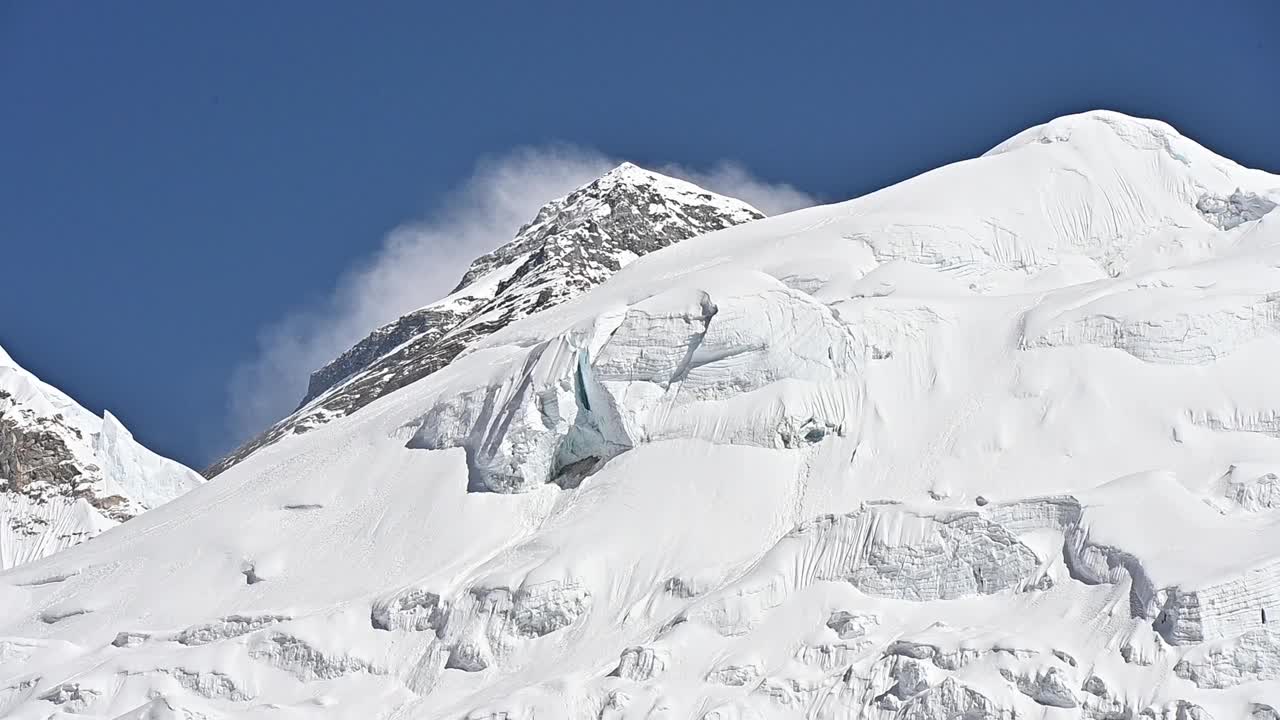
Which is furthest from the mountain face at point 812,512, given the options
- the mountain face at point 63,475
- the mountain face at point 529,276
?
the mountain face at point 63,475

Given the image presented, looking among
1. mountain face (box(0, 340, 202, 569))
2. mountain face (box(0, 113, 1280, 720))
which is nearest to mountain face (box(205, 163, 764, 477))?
mountain face (box(0, 340, 202, 569))

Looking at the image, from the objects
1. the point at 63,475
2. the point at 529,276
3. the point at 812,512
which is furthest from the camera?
the point at 63,475

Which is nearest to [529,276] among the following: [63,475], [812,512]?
[63,475]

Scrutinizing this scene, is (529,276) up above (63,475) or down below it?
above

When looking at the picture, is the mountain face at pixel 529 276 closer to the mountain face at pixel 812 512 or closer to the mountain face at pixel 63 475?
the mountain face at pixel 63 475

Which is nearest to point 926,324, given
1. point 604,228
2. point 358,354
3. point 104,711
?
point 104,711

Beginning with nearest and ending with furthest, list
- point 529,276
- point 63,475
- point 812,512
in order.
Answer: point 812,512 → point 529,276 → point 63,475

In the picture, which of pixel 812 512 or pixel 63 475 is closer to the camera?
pixel 812 512

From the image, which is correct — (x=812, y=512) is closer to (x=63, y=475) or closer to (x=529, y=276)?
(x=529, y=276)

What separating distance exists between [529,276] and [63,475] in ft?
127

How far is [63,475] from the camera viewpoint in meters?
158

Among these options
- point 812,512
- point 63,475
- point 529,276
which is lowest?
point 812,512

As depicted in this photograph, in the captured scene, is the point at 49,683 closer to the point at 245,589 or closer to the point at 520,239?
the point at 245,589

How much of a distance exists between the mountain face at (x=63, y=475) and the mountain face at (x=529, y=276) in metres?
5.87
